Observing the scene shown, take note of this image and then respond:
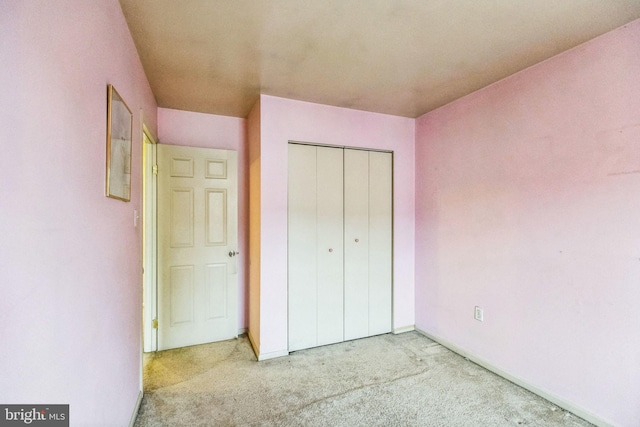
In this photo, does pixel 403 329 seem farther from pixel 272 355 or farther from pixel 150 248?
pixel 150 248

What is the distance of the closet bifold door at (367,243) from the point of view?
9.91 ft

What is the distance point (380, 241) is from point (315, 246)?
76 cm

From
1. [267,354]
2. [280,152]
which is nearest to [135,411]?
[267,354]

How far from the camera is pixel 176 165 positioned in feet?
9.37

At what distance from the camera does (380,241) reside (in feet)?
10.4

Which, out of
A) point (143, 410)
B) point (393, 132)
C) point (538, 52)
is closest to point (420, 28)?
point (538, 52)

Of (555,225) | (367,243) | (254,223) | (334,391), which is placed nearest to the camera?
(555,225)

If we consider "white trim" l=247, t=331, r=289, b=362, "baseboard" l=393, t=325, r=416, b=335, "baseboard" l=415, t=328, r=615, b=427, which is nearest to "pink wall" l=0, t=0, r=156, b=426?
"white trim" l=247, t=331, r=289, b=362

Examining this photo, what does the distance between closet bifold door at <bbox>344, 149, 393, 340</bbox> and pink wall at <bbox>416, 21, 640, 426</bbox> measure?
1.95 ft

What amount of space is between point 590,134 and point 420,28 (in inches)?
49.7

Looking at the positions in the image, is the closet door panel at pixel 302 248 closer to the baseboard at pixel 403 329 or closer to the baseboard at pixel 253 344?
the baseboard at pixel 253 344

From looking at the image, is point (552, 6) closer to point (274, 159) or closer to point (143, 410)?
point (274, 159)
